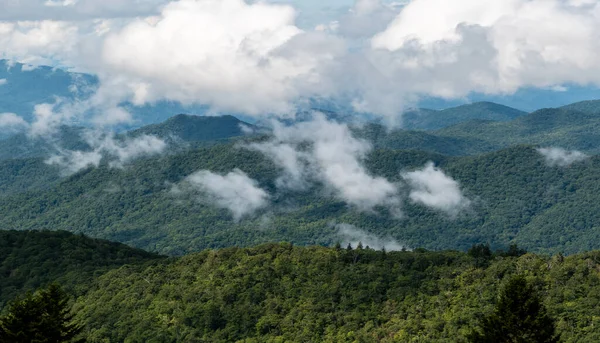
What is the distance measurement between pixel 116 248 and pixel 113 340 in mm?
62265

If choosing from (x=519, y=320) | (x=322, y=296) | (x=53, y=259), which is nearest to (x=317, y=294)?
(x=322, y=296)

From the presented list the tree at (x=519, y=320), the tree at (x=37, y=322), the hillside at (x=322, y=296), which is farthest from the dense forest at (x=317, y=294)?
the tree at (x=37, y=322)

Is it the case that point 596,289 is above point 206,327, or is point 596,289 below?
above

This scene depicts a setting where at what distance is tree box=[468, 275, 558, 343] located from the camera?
54031 millimetres

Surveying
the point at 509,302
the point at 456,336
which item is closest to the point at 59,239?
the point at 456,336

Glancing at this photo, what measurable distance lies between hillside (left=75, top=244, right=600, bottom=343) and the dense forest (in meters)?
0.20

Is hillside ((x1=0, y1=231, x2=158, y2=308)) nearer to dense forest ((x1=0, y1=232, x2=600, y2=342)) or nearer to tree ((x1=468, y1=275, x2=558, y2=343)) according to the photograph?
dense forest ((x1=0, y1=232, x2=600, y2=342))

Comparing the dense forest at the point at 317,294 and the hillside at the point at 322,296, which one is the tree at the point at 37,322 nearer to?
the dense forest at the point at 317,294

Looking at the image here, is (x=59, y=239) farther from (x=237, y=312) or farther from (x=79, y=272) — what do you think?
(x=237, y=312)

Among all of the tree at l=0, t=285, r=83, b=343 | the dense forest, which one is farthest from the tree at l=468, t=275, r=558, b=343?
the dense forest

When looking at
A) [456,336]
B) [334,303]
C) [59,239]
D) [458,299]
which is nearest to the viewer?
[456,336]

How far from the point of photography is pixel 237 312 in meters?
123

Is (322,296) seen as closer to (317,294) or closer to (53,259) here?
(317,294)

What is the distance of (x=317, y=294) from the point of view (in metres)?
123
